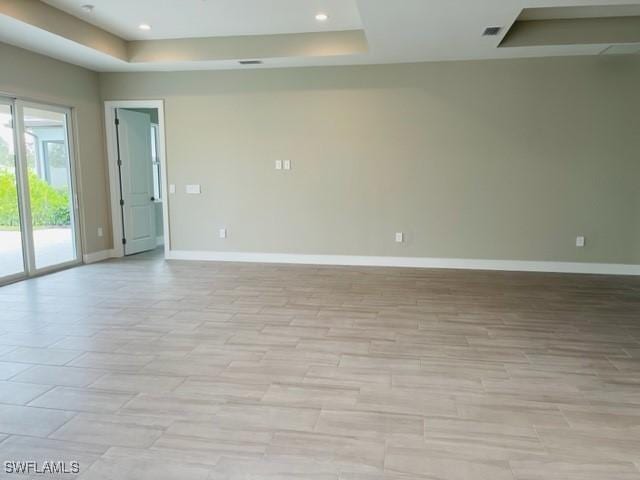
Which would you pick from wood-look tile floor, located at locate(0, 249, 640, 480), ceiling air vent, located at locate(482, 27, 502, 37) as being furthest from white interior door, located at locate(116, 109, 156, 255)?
ceiling air vent, located at locate(482, 27, 502, 37)

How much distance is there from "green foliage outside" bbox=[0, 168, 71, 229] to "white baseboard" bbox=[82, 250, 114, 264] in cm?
57

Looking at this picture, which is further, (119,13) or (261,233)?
(261,233)

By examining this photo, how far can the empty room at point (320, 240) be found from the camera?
2293 mm

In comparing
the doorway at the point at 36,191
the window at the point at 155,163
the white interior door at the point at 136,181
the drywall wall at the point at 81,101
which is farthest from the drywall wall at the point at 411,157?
the window at the point at 155,163

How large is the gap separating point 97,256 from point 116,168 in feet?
4.56

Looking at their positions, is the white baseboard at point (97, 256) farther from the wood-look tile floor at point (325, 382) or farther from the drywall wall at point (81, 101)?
the wood-look tile floor at point (325, 382)

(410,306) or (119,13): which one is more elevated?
(119,13)

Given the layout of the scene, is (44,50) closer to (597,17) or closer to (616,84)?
(597,17)

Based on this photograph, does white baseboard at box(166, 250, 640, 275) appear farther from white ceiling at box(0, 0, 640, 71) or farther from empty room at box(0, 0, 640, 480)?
white ceiling at box(0, 0, 640, 71)

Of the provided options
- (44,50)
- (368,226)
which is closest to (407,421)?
(368,226)

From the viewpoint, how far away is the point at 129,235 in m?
7.30

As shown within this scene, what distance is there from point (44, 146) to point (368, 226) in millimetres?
4468

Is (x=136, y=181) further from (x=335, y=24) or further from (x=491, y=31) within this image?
(x=491, y=31)

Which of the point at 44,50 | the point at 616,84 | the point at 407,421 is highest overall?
the point at 44,50
